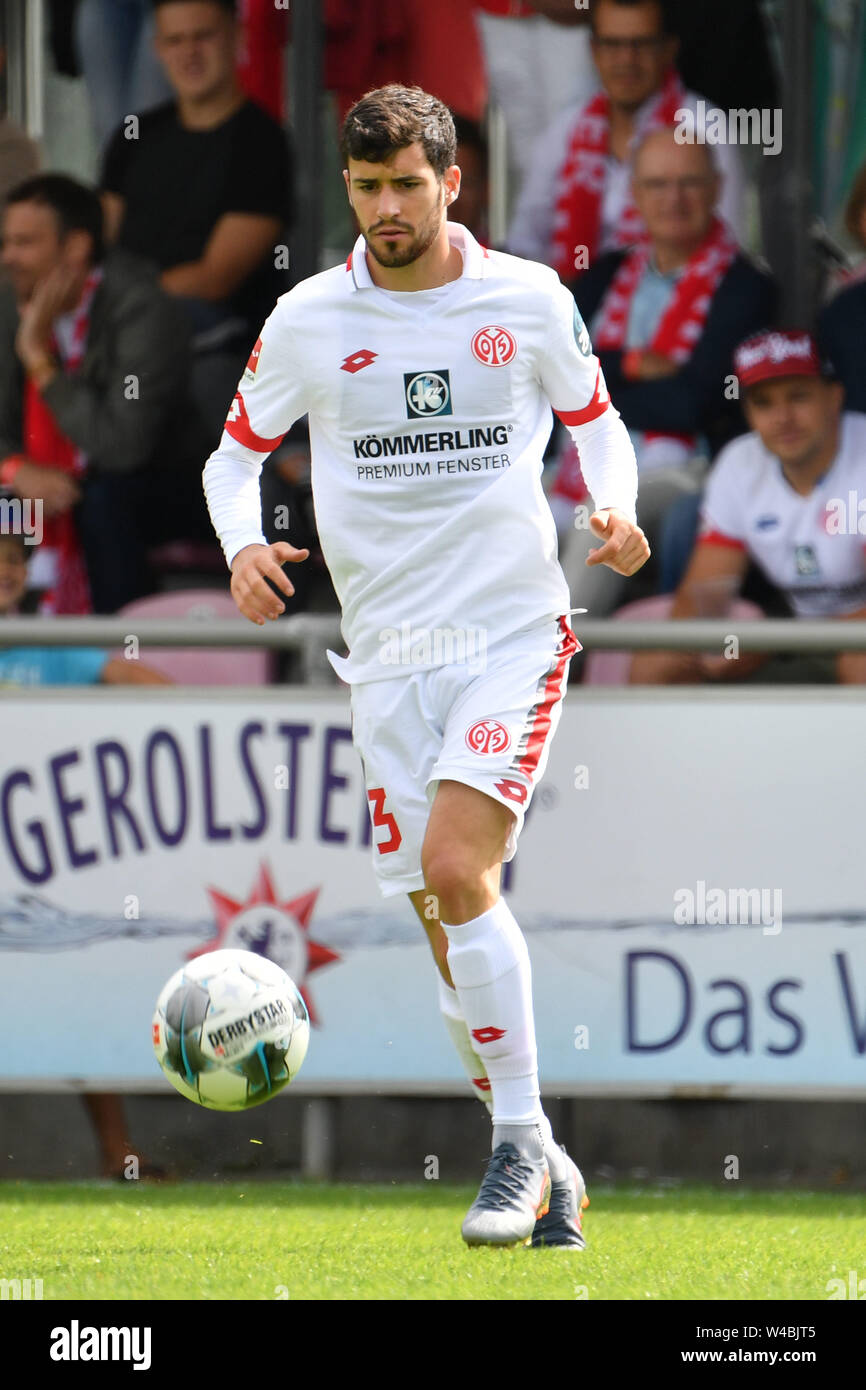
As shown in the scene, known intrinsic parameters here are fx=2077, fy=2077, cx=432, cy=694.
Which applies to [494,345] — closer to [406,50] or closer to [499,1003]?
[499,1003]

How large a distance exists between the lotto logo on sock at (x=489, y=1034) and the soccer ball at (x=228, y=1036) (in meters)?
0.48

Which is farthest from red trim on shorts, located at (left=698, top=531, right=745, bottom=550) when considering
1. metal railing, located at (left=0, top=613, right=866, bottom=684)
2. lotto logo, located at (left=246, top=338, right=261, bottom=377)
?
lotto logo, located at (left=246, top=338, right=261, bottom=377)

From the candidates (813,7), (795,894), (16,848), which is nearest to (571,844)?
(795,894)

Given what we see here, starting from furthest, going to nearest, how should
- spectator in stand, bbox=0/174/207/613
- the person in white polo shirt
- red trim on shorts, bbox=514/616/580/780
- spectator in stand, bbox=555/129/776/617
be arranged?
spectator in stand, bbox=0/174/207/613 < spectator in stand, bbox=555/129/776/617 < the person in white polo shirt < red trim on shorts, bbox=514/616/580/780

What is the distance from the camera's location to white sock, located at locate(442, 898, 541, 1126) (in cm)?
457

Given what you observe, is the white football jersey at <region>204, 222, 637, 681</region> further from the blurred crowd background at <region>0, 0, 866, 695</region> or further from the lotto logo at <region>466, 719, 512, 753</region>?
the blurred crowd background at <region>0, 0, 866, 695</region>

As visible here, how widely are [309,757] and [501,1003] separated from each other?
2.12m

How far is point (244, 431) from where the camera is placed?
5.05 meters

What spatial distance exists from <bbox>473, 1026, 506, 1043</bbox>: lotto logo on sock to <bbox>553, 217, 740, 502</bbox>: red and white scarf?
3.81m

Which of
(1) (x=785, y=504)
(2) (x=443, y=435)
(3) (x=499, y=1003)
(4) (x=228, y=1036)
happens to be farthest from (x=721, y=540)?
(4) (x=228, y=1036)

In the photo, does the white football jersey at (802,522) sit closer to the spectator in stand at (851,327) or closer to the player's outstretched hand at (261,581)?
the spectator in stand at (851,327)

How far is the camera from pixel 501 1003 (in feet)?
15.1

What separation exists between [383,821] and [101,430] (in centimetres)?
391
